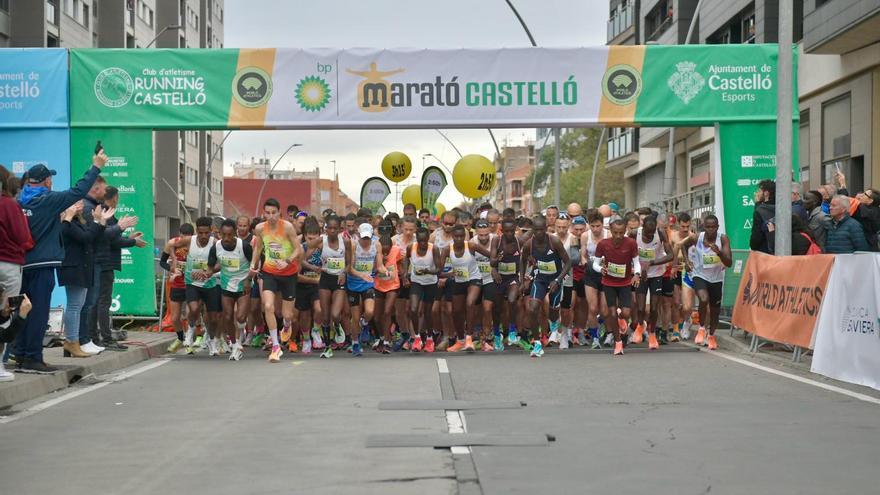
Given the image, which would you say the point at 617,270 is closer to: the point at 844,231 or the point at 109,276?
the point at 844,231

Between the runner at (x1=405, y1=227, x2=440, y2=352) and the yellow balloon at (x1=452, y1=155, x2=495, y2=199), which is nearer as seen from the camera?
the runner at (x1=405, y1=227, x2=440, y2=352)

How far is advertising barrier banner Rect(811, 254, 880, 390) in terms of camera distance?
10.9 metres

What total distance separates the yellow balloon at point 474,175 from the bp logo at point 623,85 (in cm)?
719

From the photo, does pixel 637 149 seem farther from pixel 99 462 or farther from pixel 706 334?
pixel 99 462

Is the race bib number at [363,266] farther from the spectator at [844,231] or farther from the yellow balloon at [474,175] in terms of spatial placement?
the yellow balloon at [474,175]

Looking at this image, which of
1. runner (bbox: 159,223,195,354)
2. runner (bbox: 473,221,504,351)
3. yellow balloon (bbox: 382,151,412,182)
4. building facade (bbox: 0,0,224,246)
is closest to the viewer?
runner (bbox: 473,221,504,351)

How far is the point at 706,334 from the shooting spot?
16984 mm

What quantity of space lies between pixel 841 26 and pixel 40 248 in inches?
706

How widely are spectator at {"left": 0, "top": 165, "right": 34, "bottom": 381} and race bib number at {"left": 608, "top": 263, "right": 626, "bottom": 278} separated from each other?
7.80m

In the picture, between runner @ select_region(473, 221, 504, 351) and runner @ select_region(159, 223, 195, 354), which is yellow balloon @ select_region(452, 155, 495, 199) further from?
runner @ select_region(159, 223, 195, 354)

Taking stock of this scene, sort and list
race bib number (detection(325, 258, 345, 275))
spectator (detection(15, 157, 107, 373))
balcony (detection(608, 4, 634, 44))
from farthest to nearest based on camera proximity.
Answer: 1. balcony (detection(608, 4, 634, 44))
2. race bib number (detection(325, 258, 345, 275))
3. spectator (detection(15, 157, 107, 373))

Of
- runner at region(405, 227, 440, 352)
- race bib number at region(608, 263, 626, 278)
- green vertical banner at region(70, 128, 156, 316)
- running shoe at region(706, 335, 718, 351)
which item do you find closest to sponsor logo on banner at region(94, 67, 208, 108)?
green vertical banner at region(70, 128, 156, 316)

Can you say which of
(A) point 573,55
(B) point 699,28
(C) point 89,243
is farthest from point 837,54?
(C) point 89,243

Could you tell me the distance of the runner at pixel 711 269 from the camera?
623 inches
